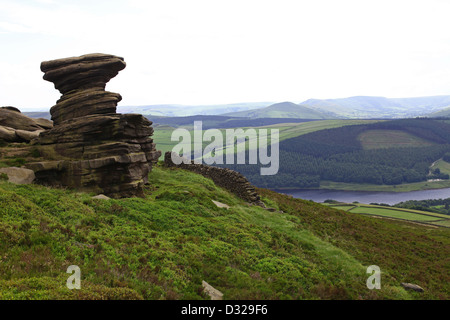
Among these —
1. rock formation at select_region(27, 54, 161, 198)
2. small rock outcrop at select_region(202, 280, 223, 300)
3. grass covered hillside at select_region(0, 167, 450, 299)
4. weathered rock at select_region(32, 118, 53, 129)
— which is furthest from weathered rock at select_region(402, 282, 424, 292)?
weathered rock at select_region(32, 118, 53, 129)

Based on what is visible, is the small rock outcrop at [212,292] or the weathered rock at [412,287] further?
the weathered rock at [412,287]

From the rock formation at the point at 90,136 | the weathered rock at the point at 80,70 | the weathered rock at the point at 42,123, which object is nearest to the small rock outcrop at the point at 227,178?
the rock formation at the point at 90,136

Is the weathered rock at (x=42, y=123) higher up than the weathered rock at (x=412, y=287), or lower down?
higher up

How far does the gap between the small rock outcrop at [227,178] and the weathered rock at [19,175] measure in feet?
74.6

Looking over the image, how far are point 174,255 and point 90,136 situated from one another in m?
16.8

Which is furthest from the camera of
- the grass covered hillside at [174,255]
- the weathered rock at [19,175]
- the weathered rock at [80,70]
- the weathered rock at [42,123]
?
the weathered rock at [42,123]

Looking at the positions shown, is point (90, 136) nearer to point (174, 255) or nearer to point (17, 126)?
point (17, 126)

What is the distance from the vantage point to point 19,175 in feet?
77.1

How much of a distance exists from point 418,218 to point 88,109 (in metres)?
92.8

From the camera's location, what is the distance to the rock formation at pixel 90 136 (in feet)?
82.2

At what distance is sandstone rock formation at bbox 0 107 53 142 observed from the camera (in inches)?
1204

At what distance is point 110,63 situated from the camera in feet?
98.6

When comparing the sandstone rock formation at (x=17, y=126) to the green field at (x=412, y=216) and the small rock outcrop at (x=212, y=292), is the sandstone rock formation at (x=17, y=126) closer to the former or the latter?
the small rock outcrop at (x=212, y=292)
